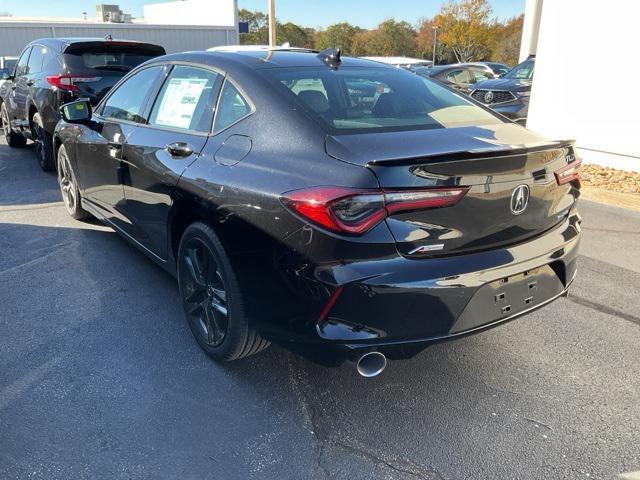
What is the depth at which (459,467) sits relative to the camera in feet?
7.61

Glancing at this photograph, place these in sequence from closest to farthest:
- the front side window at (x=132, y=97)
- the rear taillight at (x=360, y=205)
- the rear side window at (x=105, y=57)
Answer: the rear taillight at (x=360, y=205) < the front side window at (x=132, y=97) < the rear side window at (x=105, y=57)

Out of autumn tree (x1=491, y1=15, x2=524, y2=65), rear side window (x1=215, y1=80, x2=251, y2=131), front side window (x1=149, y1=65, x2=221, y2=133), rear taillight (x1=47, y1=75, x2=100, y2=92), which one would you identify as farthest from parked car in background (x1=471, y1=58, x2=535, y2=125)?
autumn tree (x1=491, y1=15, x2=524, y2=65)

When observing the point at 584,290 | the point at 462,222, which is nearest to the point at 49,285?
the point at 462,222

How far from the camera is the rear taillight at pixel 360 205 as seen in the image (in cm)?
220

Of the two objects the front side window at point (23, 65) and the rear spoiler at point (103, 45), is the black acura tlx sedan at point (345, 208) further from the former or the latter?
the front side window at point (23, 65)

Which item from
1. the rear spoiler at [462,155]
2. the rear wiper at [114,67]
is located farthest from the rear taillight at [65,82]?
the rear spoiler at [462,155]

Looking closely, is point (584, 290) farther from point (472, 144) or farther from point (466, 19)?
point (466, 19)

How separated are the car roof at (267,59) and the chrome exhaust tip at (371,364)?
1712 millimetres

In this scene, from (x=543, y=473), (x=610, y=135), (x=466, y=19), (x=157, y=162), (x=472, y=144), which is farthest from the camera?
(x=466, y=19)

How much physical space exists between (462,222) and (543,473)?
108 centimetres

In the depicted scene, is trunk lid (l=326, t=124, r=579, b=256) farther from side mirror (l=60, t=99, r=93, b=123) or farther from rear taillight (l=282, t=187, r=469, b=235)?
side mirror (l=60, t=99, r=93, b=123)

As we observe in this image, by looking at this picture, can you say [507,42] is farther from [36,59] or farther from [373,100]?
[373,100]

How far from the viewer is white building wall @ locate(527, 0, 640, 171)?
7633 mm

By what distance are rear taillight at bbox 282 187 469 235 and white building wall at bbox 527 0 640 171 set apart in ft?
18.8
